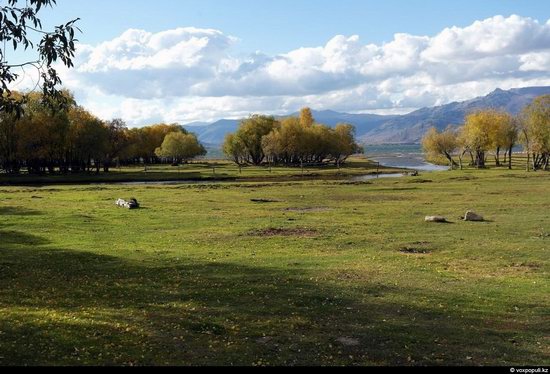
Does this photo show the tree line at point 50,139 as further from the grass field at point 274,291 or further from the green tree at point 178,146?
the grass field at point 274,291

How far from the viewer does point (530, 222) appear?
38.3 metres

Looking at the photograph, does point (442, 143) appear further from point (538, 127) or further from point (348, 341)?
point (348, 341)

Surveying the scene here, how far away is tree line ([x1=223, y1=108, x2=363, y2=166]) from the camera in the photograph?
171125 millimetres

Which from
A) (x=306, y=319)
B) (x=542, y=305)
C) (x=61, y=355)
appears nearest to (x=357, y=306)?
(x=306, y=319)

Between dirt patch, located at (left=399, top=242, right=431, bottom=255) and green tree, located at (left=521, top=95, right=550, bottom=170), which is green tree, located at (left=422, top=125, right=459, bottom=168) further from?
dirt patch, located at (left=399, top=242, right=431, bottom=255)

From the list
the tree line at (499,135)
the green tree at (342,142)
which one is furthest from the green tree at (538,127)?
the green tree at (342,142)

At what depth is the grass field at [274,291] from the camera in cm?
1305

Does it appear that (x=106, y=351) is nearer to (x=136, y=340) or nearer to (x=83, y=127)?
(x=136, y=340)

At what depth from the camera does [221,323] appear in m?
15.1

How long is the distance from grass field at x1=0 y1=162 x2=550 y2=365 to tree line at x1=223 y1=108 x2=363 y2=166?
129903mm

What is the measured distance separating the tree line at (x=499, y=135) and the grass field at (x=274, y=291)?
89.8 meters

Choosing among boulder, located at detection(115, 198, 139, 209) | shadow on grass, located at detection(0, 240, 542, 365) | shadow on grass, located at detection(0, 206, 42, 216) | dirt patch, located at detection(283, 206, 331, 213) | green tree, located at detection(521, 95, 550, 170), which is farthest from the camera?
green tree, located at detection(521, 95, 550, 170)

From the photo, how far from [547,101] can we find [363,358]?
126 m

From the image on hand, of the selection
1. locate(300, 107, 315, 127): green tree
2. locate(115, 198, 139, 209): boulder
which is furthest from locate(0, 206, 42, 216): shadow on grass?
locate(300, 107, 315, 127): green tree
